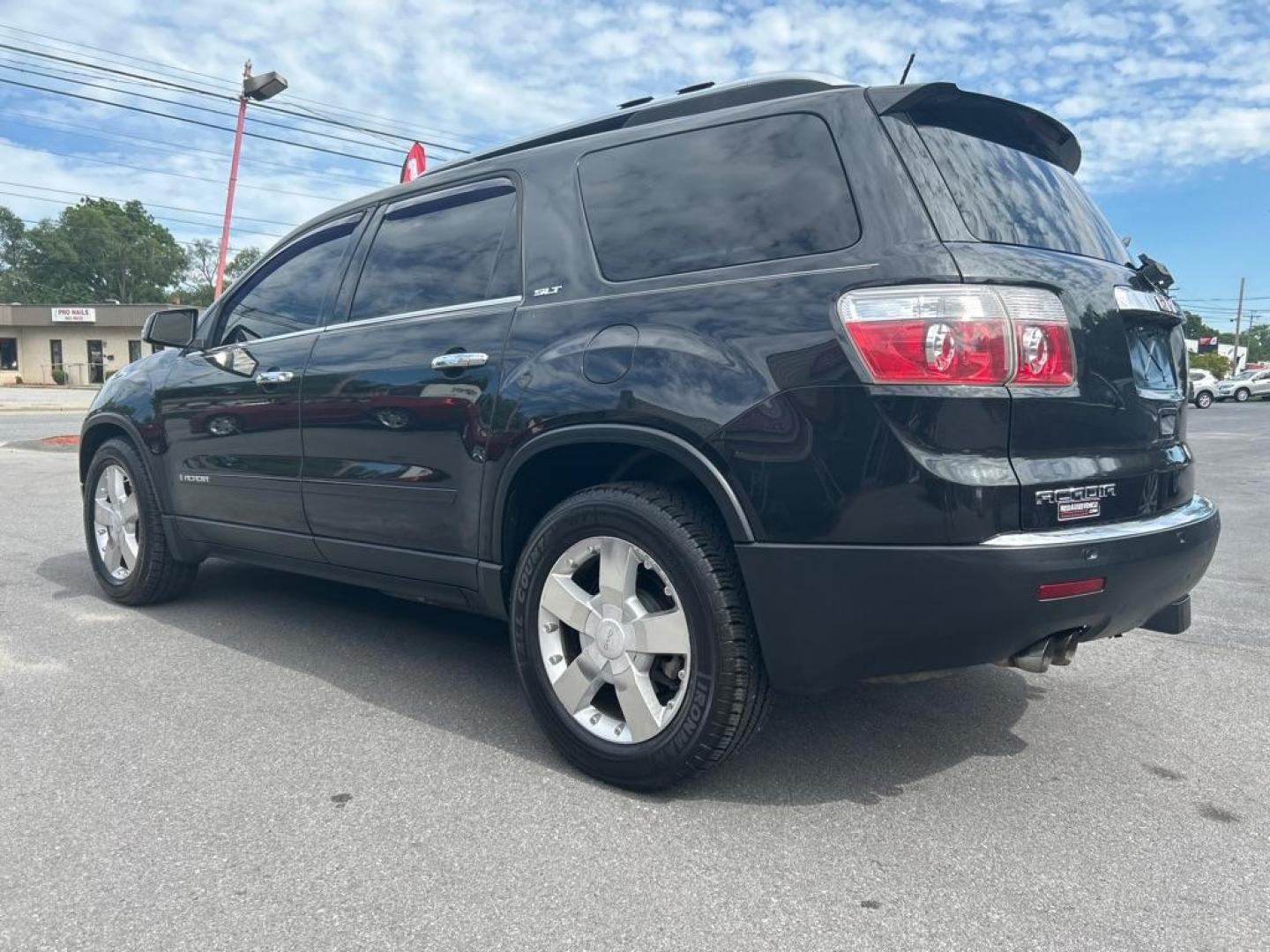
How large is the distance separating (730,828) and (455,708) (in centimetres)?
122

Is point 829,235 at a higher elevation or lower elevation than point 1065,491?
higher

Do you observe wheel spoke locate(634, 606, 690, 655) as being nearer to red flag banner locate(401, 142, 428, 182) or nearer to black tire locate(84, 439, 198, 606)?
black tire locate(84, 439, 198, 606)

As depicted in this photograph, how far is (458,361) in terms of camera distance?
10.3 feet

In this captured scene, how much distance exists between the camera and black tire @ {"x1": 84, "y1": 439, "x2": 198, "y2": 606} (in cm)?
459

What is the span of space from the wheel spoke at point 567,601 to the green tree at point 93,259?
10743cm

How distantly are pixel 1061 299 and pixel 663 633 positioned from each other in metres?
1.32

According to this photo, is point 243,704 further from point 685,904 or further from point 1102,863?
point 1102,863

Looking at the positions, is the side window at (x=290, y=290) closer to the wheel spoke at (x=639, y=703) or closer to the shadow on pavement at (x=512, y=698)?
the shadow on pavement at (x=512, y=698)

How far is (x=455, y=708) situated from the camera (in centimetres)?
336

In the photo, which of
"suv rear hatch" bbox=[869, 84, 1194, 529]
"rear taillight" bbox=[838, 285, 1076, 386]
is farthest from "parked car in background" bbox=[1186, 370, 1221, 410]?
"rear taillight" bbox=[838, 285, 1076, 386]

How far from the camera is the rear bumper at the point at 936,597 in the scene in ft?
Answer: 7.36

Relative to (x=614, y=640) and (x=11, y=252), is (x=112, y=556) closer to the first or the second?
(x=614, y=640)

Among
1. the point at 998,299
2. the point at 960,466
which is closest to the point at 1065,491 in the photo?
the point at 960,466

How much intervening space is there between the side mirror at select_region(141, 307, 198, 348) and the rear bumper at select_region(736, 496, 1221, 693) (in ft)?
10.8
